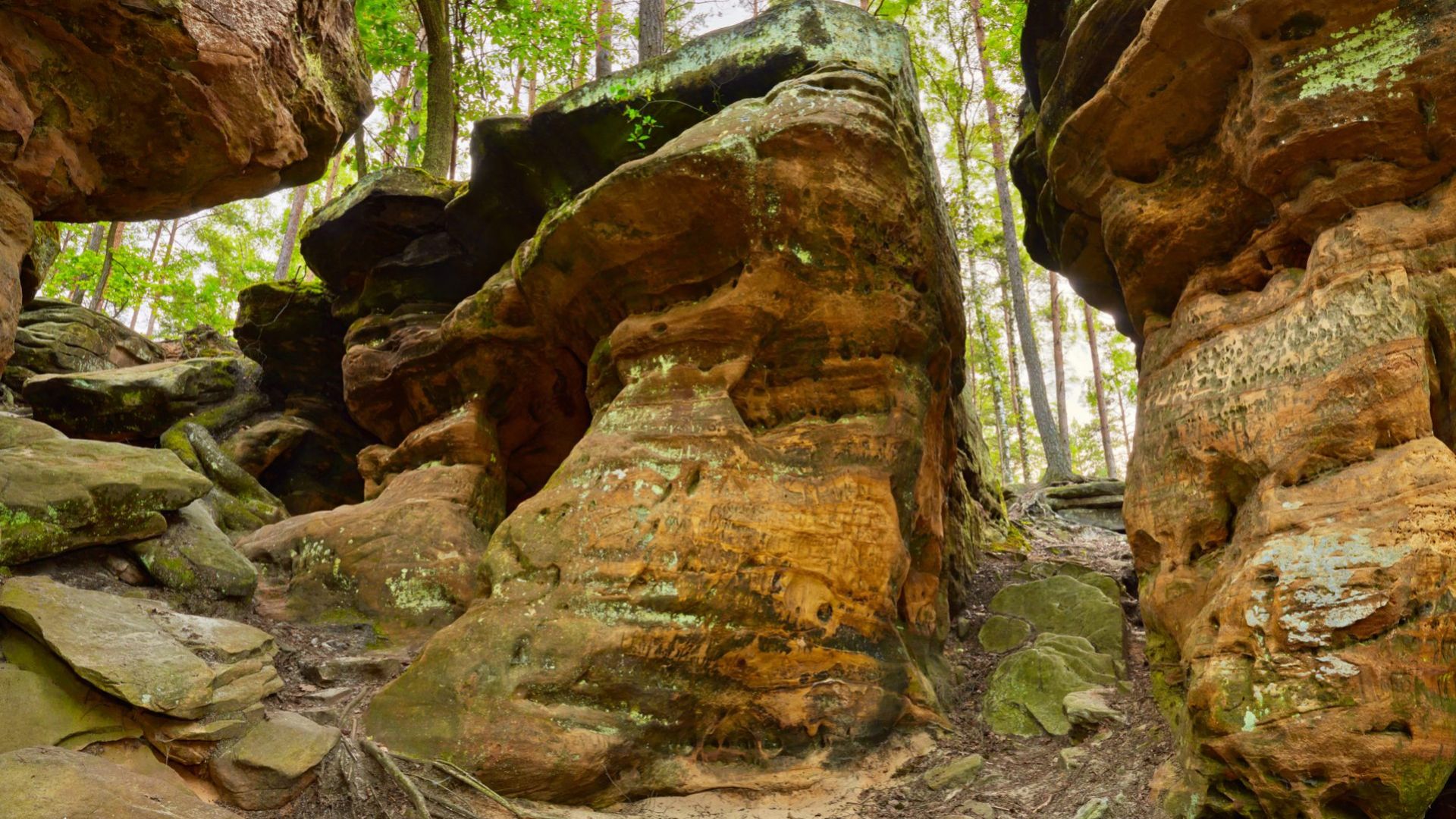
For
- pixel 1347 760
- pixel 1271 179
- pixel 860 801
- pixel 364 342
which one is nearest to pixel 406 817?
pixel 860 801

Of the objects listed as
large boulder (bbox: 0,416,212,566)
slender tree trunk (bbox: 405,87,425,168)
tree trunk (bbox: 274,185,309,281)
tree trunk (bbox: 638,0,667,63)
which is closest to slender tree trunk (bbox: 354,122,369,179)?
slender tree trunk (bbox: 405,87,425,168)

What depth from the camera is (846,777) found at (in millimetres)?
5855

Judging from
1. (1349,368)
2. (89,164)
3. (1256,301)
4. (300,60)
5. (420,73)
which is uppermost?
(420,73)

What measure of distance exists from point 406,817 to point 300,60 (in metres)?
6.04

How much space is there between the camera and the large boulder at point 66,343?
1338cm

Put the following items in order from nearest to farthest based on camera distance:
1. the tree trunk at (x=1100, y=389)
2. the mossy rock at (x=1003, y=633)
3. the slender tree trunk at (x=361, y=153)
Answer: the mossy rock at (x=1003, y=633) < the slender tree trunk at (x=361, y=153) < the tree trunk at (x=1100, y=389)

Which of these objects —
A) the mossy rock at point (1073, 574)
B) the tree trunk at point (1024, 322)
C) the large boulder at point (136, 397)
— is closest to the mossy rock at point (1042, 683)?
the mossy rock at point (1073, 574)

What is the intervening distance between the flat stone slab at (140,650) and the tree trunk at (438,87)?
8964 millimetres

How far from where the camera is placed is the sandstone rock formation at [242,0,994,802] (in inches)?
231

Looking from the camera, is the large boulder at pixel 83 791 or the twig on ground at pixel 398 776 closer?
the large boulder at pixel 83 791

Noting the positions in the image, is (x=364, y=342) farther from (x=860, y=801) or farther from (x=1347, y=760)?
(x=1347, y=760)

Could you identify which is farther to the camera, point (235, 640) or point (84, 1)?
point (235, 640)

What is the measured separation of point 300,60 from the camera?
6562 mm

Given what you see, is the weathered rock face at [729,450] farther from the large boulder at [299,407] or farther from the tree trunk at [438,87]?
the large boulder at [299,407]
